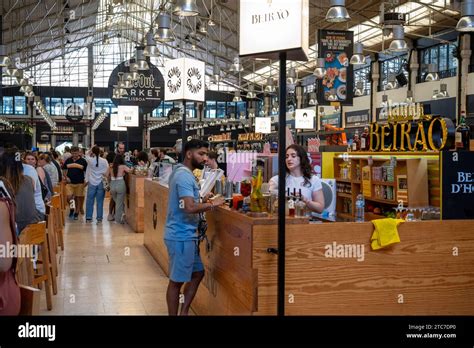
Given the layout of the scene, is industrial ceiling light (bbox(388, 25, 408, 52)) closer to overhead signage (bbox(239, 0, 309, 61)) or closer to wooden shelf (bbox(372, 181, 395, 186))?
wooden shelf (bbox(372, 181, 395, 186))

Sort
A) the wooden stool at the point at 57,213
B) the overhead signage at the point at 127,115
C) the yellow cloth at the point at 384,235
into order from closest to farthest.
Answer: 1. the yellow cloth at the point at 384,235
2. the wooden stool at the point at 57,213
3. the overhead signage at the point at 127,115

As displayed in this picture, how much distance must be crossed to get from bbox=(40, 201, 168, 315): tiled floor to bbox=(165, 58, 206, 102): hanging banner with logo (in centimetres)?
211

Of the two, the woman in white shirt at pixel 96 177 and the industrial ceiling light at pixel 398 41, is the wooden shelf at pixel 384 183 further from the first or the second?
the woman in white shirt at pixel 96 177

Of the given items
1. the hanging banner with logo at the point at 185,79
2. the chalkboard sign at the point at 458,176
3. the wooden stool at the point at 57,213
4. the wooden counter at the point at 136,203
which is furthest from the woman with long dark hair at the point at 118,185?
the chalkboard sign at the point at 458,176

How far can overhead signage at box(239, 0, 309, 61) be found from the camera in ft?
11.6

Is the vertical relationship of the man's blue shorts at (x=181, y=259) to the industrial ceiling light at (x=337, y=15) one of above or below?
below

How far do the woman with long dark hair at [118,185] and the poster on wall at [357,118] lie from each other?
14445 mm

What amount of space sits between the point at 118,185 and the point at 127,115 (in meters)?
3.48

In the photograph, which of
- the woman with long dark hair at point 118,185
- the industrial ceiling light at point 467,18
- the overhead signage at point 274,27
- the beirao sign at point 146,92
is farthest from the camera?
the beirao sign at point 146,92

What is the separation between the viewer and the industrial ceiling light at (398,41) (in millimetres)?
12339

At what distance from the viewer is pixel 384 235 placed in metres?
4.45

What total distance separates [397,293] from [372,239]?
41 cm

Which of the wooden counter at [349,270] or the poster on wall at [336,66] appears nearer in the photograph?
the wooden counter at [349,270]

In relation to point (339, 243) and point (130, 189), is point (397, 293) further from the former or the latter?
point (130, 189)
